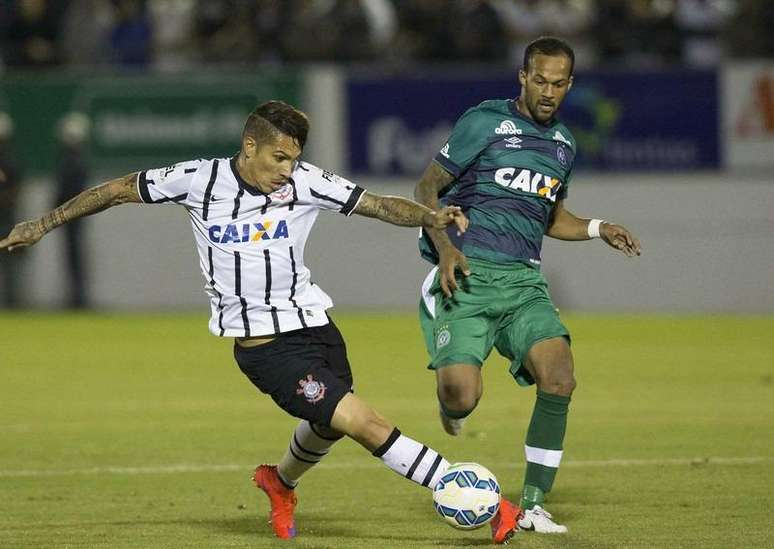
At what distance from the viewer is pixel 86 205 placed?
7059 mm

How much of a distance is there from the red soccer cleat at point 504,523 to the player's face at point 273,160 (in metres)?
1.73

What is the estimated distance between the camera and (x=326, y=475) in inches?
361

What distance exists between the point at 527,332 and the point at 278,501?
4.83 feet

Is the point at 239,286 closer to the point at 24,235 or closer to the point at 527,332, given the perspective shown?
the point at 24,235

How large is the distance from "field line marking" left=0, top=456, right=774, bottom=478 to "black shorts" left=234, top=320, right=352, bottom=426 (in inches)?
91.3

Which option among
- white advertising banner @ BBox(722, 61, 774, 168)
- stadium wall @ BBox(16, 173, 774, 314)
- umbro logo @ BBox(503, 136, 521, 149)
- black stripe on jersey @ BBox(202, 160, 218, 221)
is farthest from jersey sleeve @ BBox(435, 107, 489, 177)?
white advertising banner @ BBox(722, 61, 774, 168)

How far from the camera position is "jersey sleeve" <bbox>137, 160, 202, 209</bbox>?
7.08 m

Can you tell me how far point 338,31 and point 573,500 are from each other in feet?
43.6

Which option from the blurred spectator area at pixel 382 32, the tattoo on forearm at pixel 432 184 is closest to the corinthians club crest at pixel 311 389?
the tattoo on forearm at pixel 432 184

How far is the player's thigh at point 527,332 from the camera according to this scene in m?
7.65

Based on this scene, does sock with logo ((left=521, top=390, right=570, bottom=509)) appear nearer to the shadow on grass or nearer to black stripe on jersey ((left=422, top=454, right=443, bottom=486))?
the shadow on grass

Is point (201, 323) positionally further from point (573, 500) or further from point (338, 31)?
point (573, 500)

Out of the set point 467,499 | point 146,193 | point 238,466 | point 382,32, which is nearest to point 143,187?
point 146,193

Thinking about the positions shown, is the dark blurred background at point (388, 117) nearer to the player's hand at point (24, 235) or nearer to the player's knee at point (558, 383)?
the player's knee at point (558, 383)
